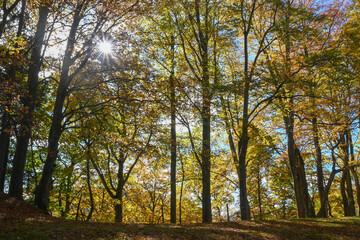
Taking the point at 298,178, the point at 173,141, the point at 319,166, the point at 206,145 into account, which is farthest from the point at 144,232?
the point at 319,166

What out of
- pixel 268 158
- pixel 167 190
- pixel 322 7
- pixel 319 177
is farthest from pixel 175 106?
pixel 167 190

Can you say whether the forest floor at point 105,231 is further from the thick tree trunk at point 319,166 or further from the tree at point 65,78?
the thick tree trunk at point 319,166

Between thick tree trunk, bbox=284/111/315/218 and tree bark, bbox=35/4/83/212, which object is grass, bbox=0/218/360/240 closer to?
tree bark, bbox=35/4/83/212

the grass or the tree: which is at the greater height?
the tree

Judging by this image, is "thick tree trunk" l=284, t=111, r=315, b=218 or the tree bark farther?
"thick tree trunk" l=284, t=111, r=315, b=218

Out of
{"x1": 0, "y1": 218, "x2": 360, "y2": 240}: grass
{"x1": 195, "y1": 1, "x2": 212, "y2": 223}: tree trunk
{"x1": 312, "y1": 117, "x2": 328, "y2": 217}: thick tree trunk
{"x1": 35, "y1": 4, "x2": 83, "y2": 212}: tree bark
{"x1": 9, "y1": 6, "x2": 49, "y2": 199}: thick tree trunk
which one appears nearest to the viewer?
{"x1": 0, "y1": 218, "x2": 360, "y2": 240}: grass

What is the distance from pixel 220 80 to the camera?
1349 centimetres

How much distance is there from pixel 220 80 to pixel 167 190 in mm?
15647

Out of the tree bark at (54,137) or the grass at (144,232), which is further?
the tree bark at (54,137)

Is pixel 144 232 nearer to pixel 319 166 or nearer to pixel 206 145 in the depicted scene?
pixel 206 145

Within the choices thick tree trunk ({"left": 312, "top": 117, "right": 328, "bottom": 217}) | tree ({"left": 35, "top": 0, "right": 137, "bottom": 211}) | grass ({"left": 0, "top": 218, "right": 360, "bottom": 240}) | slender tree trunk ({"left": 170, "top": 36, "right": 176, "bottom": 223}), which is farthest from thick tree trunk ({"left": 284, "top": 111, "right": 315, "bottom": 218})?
tree ({"left": 35, "top": 0, "right": 137, "bottom": 211})

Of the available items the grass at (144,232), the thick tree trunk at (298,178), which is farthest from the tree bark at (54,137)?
the thick tree trunk at (298,178)

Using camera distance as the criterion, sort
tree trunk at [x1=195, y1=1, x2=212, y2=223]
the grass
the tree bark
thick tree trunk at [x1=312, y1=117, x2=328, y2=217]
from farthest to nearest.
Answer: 1. thick tree trunk at [x1=312, y1=117, x2=328, y2=217]
2. tree trunk at [x1=195, y1=1, x2=212, y2=223]
3. the tree bark
4. the grass

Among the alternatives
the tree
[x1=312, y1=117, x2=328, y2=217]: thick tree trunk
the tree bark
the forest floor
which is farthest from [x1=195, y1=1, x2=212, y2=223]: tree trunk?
[x1=312, y1=117, x2=328, y2=217]: thick tree trunk
